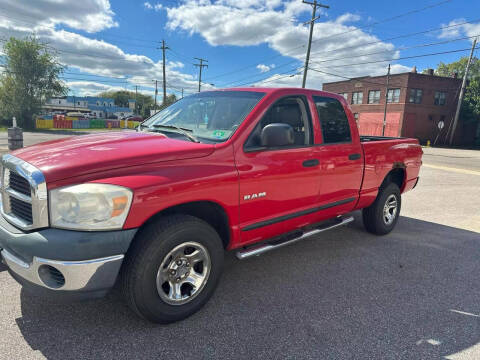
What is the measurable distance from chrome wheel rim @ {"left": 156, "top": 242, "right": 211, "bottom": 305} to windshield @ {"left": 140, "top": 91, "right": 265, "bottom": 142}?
3.18 feet

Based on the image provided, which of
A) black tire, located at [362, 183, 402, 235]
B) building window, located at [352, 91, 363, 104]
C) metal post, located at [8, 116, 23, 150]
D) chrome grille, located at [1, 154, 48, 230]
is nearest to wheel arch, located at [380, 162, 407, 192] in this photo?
black tire, located at [362, 183, 402, 235]

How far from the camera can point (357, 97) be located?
4428cm

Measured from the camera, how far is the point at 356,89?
44125mm

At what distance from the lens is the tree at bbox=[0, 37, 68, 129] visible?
36.9 m

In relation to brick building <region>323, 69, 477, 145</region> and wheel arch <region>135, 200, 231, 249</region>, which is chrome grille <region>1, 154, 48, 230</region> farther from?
brick building <region>323, 69, 477, 145</region>

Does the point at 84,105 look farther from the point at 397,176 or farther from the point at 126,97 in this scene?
the point at 397,176

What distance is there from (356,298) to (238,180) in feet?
5.25

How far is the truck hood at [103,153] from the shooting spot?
2156 mm

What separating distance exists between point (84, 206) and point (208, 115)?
1.62 meters

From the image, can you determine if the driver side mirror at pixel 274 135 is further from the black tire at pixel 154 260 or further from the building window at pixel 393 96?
the building window at pixel 393 96

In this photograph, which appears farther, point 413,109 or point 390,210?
point 413,109

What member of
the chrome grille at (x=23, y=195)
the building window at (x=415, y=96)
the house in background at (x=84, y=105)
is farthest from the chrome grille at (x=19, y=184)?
the house in background at (x=84, y=105)

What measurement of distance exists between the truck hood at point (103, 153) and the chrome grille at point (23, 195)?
0.06m

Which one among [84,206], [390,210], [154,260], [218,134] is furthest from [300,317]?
[390,210]
